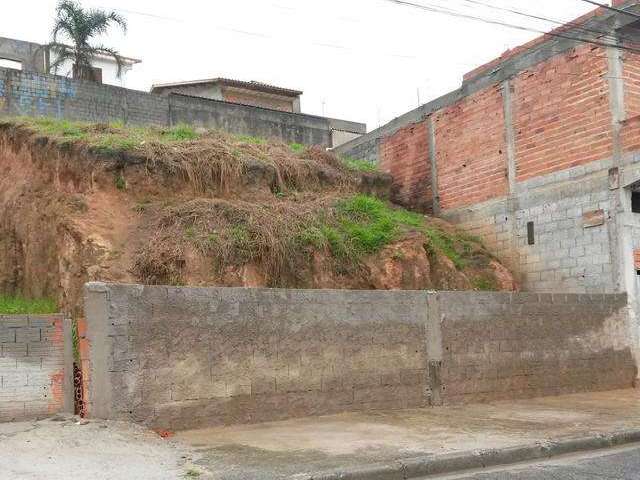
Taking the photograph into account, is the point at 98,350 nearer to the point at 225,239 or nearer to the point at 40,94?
the point at 225,239

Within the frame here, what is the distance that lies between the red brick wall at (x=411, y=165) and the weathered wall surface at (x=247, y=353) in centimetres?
796

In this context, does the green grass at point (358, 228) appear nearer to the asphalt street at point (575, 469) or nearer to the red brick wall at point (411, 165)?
the red brick wall at point (411, 165)

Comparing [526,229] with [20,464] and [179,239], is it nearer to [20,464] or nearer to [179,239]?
[179,239]

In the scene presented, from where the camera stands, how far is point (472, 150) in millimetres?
15906

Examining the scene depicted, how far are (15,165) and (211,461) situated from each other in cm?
1014

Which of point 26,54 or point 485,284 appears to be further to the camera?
point 26,54

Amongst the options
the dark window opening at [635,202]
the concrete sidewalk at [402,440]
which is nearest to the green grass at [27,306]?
the concrete sidewalk at [402,440]

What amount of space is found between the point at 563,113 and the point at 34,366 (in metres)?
11.3

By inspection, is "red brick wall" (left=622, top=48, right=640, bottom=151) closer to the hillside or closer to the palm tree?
the hillside

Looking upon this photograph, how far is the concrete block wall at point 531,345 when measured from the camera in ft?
33.5

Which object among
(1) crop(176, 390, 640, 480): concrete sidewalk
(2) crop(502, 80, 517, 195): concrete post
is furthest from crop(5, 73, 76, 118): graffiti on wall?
(1) crop(176, 390, 640, 480): concrete sidewalk

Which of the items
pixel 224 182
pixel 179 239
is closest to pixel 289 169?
pixel 224 182

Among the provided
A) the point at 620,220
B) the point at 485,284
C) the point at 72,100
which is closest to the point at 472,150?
the point at 485,284

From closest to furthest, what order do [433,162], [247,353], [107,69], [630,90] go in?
[247,353] < [630,90] < [433,162] < [107,69]
